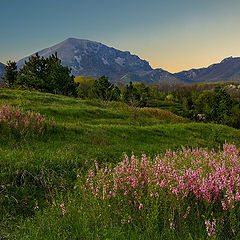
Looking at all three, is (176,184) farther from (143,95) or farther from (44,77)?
(143,95)

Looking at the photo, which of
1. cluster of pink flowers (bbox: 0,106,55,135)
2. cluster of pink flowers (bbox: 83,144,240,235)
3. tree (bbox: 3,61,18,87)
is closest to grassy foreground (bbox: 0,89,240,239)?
cluster of pink flowers (bbox: 0,106,55,135)

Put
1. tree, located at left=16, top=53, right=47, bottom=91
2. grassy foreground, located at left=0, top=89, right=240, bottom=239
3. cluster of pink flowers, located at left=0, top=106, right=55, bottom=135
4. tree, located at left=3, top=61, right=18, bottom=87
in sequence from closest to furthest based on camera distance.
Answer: grassy foreground, located at left=0, top=89, right=240, bottom=239
cluster of pink flowers, located at left=0, top=106, right=55, bottom=135
tree, located at left=16, top=53, right=47, bottom=91
tree, located at left=3, top=61, right=18, bottom=87

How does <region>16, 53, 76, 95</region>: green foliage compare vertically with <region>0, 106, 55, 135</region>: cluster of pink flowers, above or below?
above

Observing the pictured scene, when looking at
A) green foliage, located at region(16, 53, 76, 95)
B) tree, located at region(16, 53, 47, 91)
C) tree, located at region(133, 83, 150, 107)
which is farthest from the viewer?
tree, located at region(133, 83, 150, 107)

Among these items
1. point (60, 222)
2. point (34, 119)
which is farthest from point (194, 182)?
point (34, 119)

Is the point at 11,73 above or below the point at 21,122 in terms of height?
above

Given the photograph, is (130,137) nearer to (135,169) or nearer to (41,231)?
(135,169)

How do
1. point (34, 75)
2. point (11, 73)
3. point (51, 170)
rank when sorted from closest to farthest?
point (51, 170) < point (34, 75) < point (11, 73)

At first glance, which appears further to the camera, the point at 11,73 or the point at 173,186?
the point at 11,73

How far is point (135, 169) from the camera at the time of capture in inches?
151

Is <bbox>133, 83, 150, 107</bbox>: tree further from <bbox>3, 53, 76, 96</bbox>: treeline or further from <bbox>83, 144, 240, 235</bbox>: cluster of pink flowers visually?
<bbox>83, 144, 240, 235</bbox>: cluster of pink flowers

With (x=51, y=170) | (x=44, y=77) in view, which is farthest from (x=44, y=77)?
(x=51, y=170)

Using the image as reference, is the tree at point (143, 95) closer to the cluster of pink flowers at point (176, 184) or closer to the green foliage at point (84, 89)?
the green foliage at point (84, 89)

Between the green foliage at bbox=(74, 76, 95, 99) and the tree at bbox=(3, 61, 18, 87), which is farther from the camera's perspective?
the green foliage at bbox=(74, 76, 95, 99)
